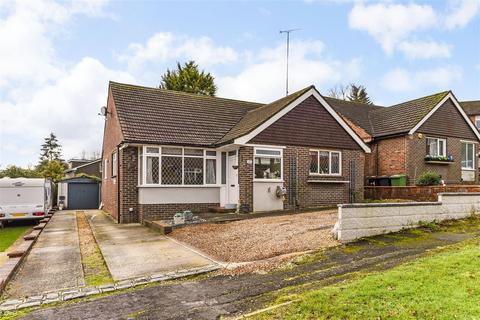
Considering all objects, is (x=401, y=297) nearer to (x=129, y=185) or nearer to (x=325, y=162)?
(x=129, y=185)

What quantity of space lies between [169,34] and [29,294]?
1354 centimetres

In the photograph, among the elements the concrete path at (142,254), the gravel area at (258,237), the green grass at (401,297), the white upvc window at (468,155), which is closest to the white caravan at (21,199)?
the concrete path at (142,254)

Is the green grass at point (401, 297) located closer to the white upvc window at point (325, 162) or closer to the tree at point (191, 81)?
the white upvc window at point (325, 162)

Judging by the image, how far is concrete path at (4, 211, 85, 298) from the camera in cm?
581

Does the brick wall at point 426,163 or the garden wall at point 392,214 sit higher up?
the brick wall at point 426,163

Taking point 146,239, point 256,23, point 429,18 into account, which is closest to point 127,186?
point 146,239

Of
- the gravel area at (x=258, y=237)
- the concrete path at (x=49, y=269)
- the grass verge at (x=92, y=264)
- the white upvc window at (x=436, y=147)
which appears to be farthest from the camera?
the white upvc window at (x=436, y=147)

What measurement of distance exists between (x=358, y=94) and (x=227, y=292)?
168 ft

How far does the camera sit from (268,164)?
14.6m

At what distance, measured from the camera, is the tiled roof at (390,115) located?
19.4 meters

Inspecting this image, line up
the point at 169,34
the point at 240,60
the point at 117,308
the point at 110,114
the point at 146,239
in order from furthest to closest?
the point at 240,60
the point at 110,114
the point at 169,34
the point at 146,239
the point at 117,308

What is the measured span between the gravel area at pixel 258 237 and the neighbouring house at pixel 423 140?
9.33 metres

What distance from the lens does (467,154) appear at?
21.5m

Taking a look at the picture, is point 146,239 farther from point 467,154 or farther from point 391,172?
point 467,154
